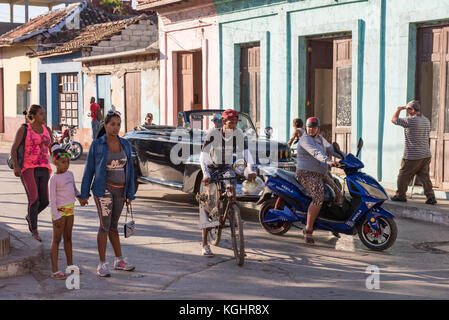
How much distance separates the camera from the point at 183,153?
11.0 meters

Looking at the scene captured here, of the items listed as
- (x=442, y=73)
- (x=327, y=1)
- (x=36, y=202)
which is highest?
(x=327, y=1)

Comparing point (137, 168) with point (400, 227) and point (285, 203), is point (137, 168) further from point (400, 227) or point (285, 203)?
point (400, 227)

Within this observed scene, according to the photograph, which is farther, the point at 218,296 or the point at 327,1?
the point at 327,1

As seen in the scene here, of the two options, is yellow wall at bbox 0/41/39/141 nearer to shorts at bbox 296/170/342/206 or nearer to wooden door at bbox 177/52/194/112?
wooden door at bbox 177/52/194/112

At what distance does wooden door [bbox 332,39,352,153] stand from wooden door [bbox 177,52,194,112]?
6315 millimetres

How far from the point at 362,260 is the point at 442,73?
563 centimetres

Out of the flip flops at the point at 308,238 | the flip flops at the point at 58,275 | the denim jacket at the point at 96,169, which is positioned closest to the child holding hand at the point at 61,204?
the flip flops at the point at 58,275

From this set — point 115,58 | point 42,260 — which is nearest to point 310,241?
point 42,260

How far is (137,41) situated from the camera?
2589 cm

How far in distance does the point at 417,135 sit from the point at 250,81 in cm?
705

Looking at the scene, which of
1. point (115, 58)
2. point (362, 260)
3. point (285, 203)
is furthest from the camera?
point (115, 58)

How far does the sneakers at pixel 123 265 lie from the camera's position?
6648mm

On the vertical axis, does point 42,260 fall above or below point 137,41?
below

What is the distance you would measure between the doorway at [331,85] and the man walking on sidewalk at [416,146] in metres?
3.37
